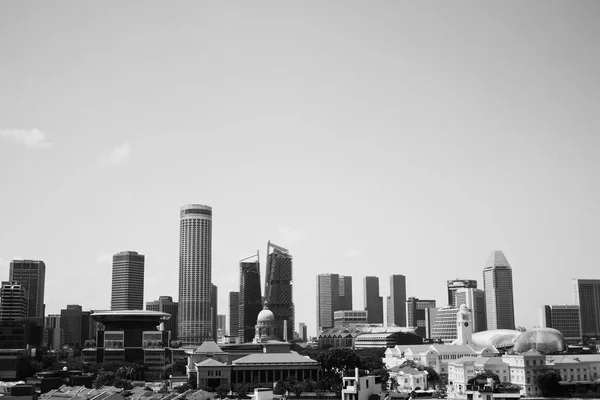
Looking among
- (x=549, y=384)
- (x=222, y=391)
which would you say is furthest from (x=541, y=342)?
(x=222, y=391)

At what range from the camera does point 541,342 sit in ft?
603

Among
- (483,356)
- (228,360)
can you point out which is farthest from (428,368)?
(228,360)

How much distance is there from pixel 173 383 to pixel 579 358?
90870mm

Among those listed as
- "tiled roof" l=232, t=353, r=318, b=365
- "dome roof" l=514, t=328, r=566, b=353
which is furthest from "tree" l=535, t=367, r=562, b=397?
"tiled roof" l=232, t=353, r=318, b=365

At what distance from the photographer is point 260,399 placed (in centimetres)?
12131

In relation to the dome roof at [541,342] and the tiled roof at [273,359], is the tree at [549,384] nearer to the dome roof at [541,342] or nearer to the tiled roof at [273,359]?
the dome roof at [541,342]

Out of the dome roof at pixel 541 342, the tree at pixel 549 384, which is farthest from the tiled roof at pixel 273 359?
the dome roof at pixel 541 342

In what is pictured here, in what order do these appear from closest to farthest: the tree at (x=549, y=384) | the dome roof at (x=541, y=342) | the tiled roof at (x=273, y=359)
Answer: the tree at (x=549, y=384), the tiled roof at (x=273, y=359), the dome roof at (x=541, y=342)

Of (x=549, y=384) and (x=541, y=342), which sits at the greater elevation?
(x=541, y=342)

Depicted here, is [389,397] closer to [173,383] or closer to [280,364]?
[280,364]

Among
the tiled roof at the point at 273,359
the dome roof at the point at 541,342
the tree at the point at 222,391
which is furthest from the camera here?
the dome roof at the point at 541,342

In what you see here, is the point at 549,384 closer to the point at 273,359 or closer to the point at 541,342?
the point at 541,342

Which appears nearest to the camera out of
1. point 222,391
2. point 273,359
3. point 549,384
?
point 549,384

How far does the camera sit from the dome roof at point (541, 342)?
183 metres
